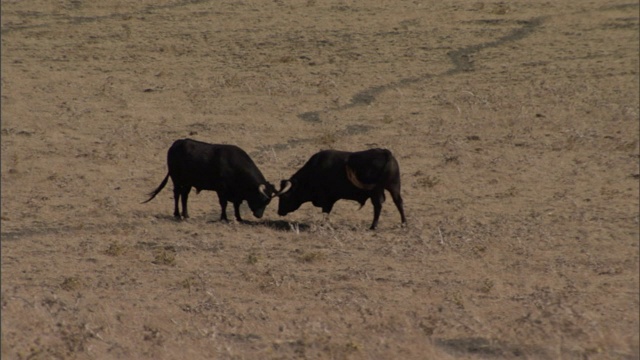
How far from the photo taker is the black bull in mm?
14383

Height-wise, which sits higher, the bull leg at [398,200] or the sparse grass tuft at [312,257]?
the bull leg at [398,200]

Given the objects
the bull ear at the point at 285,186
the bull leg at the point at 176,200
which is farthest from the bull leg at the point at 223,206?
the bull ear at the point at 285,186

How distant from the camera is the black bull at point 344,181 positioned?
14.4 m

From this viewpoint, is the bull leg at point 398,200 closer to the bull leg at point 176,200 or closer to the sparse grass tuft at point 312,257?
the sparse grass tuft at point 312,257

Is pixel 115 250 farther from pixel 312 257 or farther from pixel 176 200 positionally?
pixel 312 257

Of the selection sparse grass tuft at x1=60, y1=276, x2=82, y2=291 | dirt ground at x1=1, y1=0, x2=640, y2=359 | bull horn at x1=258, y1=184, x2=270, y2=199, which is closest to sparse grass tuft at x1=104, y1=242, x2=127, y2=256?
dirt ground at x1=1, y1=0, x2=640, y2=359

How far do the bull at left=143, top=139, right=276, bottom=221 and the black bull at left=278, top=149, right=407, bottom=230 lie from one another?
0.31 m

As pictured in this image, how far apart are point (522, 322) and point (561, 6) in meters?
15.6

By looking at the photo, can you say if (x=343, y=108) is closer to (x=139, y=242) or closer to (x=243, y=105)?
(x=243, y=105)

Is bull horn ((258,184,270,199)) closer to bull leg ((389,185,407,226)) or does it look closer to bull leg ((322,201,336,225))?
bull leg ((322,201,336,225))

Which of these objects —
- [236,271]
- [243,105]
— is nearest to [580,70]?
[243,105]

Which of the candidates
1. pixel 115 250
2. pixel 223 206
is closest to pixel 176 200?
pixel 223 206

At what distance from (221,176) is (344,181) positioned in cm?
154

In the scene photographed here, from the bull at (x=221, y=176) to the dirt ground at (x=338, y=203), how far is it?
13.6 inches
